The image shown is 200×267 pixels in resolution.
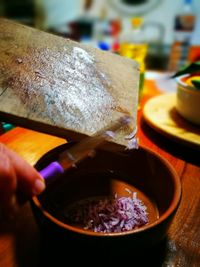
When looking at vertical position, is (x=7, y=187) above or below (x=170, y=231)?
above

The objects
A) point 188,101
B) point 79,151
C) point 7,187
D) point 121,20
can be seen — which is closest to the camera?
point 7,187

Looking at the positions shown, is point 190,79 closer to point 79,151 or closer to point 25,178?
point 79,151

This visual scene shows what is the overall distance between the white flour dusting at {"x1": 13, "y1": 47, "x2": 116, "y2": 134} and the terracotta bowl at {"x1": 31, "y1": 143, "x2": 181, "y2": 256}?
0.19 ft

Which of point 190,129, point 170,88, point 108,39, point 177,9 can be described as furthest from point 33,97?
point 177,9

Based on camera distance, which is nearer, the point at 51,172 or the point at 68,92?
the point at 51,172

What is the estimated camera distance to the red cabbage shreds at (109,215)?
0.41 m

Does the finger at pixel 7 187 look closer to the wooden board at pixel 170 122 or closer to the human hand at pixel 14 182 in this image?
the human hand at pixel 14 182

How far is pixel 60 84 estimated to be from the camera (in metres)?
0.51

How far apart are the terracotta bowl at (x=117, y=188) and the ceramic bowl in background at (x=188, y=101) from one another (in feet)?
0.95

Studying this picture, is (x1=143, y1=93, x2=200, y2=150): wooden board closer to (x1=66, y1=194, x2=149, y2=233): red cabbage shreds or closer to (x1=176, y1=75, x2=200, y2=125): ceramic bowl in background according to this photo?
(x1=176, y1=75, x2=200, y2=125): ceramic bowl in background

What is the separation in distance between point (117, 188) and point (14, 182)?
9.6 inches

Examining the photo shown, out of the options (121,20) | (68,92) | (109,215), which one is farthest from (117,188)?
(121,20)

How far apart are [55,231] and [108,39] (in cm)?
223

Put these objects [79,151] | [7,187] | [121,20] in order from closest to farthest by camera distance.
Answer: [7,187], [79,151], [121,20]
